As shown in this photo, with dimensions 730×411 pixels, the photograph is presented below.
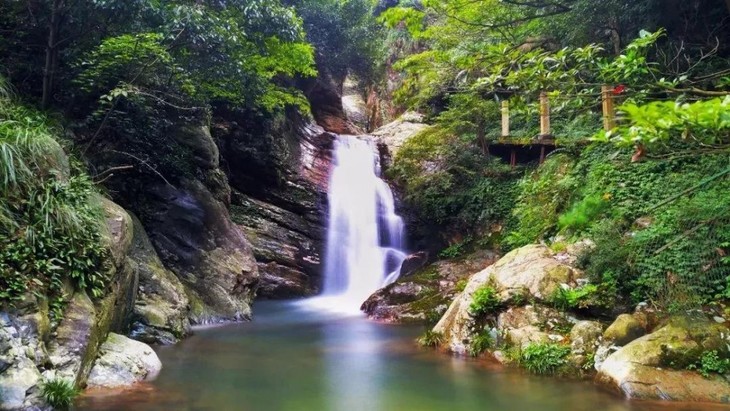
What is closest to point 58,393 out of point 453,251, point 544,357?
point 544,357

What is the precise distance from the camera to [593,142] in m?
11.3

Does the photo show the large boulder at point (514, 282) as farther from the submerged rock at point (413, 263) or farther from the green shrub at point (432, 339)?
the submerged rock at point (413, 263)

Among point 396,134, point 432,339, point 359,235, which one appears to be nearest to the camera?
point 432,339

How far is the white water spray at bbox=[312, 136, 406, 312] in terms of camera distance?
53.3ft

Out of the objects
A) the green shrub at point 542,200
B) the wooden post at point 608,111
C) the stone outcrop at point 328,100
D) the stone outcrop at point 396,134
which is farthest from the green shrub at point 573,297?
the stone outcrop at point 328,100

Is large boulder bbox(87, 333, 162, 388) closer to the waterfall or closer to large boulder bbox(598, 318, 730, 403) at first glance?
large boulder bbox(598, 318, 730, 403)

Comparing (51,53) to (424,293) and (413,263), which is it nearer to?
(424,293)

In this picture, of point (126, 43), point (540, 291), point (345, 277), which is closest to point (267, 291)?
point (345, 277)

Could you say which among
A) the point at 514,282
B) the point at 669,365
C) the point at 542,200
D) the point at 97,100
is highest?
the point at 97,100

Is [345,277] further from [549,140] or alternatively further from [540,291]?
[540,291]

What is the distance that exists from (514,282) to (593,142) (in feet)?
14.9

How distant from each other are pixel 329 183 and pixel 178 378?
12.4 meters

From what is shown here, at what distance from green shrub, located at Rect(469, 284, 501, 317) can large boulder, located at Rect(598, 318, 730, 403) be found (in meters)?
1.93

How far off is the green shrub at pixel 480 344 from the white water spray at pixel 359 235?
A: 255 inches
